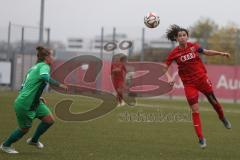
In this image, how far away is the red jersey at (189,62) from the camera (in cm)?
1182

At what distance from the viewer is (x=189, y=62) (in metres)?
11.9

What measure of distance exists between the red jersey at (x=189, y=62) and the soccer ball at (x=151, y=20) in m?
1.31

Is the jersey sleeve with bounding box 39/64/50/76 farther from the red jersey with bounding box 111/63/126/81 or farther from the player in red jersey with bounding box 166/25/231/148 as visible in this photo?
the red jersey with bounding box 111/63/126/81

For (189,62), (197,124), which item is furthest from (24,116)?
(189,62)

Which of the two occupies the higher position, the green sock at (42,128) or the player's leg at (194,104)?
the player's leg at (194,104)

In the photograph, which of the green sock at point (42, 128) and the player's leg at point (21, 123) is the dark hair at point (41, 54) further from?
the green sock at point (42, 128)

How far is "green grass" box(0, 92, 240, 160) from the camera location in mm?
10453

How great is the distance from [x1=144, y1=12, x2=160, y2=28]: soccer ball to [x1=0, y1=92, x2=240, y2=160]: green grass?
2331 mm

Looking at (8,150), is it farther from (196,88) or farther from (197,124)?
(196,88)

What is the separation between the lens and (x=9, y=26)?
35.9 meters

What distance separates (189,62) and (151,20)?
162 centimetres

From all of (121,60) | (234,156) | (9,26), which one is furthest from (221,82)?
(234,156)

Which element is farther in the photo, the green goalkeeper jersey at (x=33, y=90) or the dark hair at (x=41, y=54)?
the dark hair at (x=41, y=54)

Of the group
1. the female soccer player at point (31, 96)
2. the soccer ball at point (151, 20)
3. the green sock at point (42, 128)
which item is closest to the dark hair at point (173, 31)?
the soccer ball at point (151, 20)
